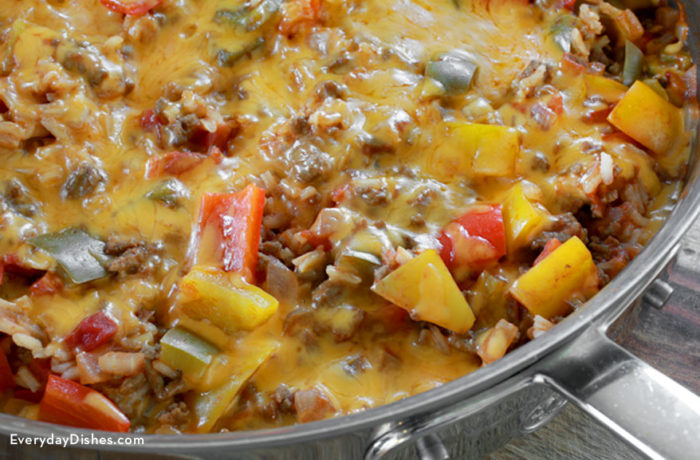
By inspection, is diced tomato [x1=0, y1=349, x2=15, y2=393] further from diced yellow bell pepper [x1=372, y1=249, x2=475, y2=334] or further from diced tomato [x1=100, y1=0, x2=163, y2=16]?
diced tomato [x1=100, y1=0, x2=163, y2=16]

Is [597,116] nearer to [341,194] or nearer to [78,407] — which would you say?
[341,194]

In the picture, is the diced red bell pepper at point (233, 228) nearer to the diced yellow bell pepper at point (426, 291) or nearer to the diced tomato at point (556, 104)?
the diced yellow bell pepper at point (426, 291)

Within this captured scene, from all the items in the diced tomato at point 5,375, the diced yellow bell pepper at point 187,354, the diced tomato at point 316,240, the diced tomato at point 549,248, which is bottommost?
the diced tomato at point 5,375

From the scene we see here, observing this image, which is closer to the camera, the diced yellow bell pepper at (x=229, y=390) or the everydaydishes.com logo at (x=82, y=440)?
the everydaydishes.com logo at (x=82, y=440)

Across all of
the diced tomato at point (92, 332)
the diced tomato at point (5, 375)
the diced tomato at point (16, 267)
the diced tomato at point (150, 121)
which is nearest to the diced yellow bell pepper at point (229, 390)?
the diced tomato at point (92, 332)

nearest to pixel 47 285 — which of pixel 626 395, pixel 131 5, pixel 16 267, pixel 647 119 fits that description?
pixel 16 267

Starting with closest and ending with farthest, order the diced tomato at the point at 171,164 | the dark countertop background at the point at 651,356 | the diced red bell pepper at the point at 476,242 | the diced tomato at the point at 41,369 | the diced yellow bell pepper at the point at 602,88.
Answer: the diced tomato at the point at 41,369, the diced red bell pepper at the point at 476,242, the diced tomato at the point at 171,164, the dark countertop background at the point at 651,356, the diced yellow bell pepper at the point at 602,88

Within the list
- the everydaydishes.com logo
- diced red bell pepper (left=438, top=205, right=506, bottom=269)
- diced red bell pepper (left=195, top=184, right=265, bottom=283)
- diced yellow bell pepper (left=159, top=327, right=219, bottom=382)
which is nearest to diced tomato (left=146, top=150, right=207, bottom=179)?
diced red bell pepper (left=195, top=184, right=265, bottom=283)
